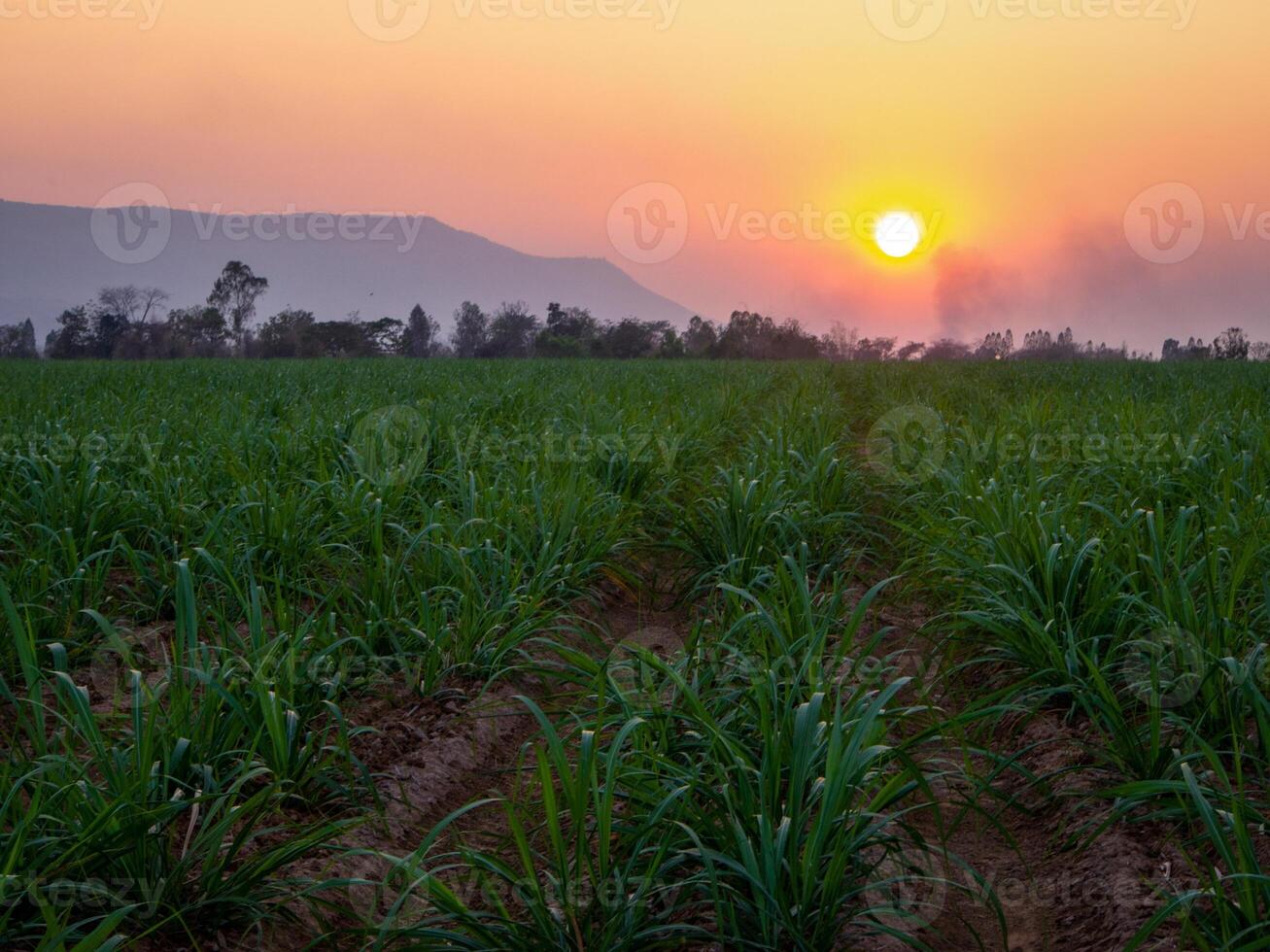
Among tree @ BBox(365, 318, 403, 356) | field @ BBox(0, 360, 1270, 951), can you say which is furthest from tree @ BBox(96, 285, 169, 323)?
field @ BBox(0, 360, 1270, 951)

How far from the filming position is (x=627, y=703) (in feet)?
7.57

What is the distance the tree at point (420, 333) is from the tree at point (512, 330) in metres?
3.06

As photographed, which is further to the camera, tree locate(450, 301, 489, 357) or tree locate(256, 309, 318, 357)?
tree locate(450, 301, 489, 357)

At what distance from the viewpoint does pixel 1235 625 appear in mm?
2811

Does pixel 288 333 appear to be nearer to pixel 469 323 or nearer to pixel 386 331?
pixel 386 331

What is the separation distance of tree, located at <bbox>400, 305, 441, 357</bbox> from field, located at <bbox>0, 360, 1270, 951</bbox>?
36.3 m

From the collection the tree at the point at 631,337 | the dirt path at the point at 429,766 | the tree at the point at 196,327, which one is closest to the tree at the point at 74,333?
the tree at the point at 196,327

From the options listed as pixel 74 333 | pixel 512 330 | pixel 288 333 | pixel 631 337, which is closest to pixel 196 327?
pixel 74 333

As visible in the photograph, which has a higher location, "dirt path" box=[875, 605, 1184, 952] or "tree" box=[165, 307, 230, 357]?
"tree" box=[165, 307, 230, 357]

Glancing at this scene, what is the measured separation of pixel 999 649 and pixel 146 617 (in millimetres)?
3180

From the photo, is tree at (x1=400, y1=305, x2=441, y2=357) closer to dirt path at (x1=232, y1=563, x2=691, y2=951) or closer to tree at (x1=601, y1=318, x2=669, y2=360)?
tree at (x1=601, y1=318, x2=669, y2=360)

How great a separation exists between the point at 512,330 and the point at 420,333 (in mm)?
5166

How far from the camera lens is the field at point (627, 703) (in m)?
1.79

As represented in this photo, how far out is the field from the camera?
5.86 ft
